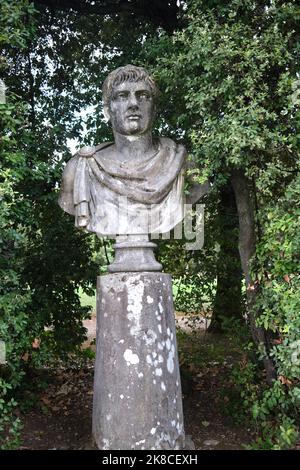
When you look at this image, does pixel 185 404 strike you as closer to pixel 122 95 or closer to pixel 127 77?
pixel 122 95

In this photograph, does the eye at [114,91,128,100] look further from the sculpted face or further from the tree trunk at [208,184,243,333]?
the tree trunk at [208,184,243,333]

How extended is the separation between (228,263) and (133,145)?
8.10ft

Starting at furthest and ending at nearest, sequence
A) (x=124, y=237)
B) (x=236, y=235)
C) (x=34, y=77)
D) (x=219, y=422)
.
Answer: (x=34, y=77) → (x=236, y=235) → (x=219, y=422) → (x=124, y=237)

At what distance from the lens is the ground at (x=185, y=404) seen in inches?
221

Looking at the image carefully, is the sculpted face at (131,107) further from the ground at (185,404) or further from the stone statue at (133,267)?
the ground at (185,404)

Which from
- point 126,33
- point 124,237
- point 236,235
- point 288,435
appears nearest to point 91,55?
point 126,33

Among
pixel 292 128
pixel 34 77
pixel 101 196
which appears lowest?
pixel 101 196

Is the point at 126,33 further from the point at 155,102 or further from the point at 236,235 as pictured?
the point at 236,235

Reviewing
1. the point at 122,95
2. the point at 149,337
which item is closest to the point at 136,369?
the point at 149,337

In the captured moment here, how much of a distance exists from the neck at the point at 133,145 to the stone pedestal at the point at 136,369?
109cm

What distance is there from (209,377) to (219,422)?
114cm

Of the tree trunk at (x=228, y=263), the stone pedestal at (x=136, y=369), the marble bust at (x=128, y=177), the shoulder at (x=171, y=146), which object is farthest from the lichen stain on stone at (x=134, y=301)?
the tree trunk at (x=228, y=263)

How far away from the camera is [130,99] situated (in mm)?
4926

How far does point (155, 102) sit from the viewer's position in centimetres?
516
